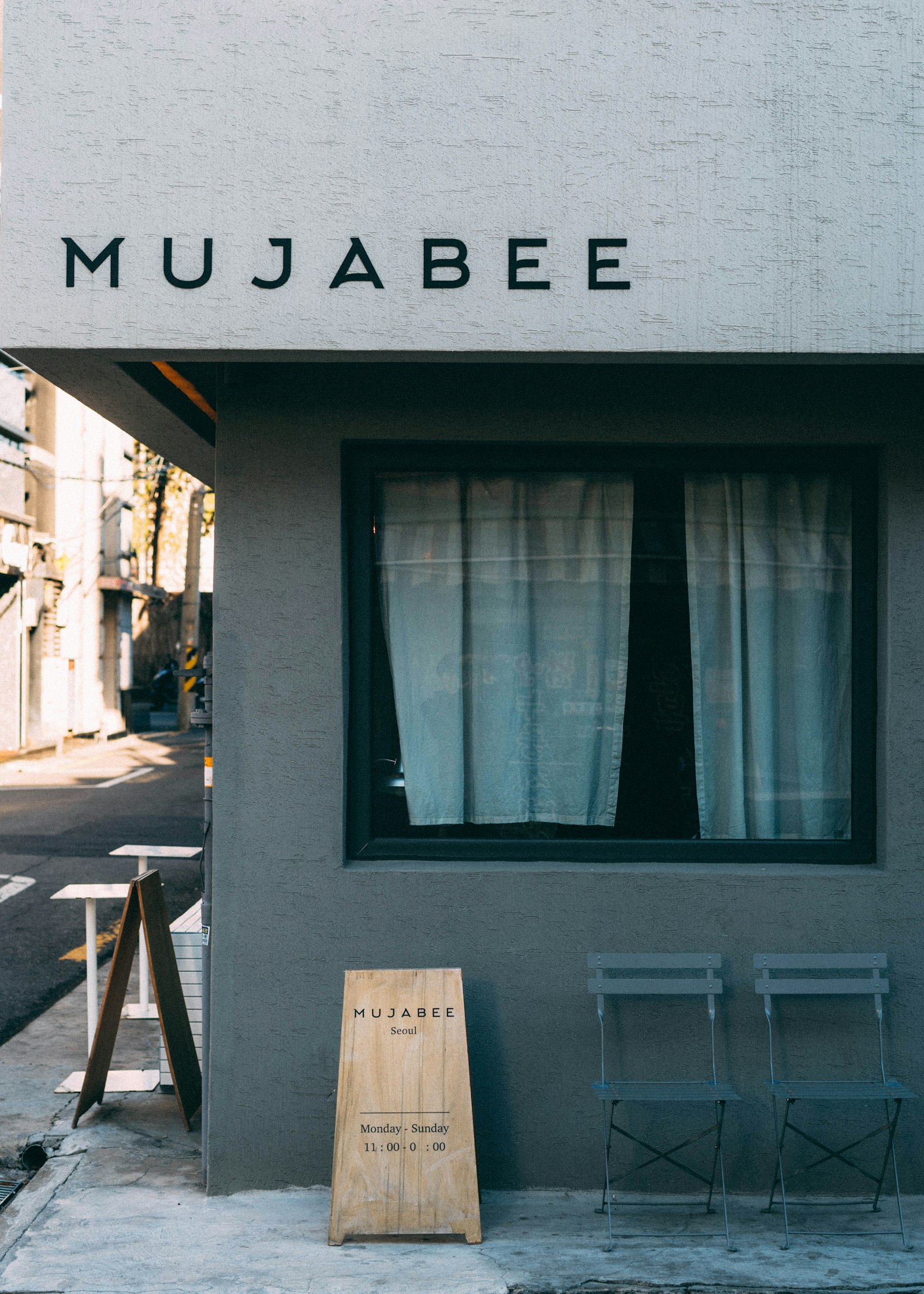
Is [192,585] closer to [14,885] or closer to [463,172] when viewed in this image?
[14,885]

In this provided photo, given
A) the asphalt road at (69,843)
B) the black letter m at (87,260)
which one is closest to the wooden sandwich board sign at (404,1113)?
the black letter m at (87,260)

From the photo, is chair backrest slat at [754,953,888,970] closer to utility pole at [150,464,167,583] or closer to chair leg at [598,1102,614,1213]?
chair leg at [598,1102,614,1213]

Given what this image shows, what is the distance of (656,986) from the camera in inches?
162

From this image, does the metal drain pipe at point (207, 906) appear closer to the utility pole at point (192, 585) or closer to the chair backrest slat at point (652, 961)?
the chair backrest slat at point (652, 961)

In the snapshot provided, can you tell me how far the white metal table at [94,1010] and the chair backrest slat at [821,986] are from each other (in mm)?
2778

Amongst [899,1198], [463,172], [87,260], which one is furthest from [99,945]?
[463,172]

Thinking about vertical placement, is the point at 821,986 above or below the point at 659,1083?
above

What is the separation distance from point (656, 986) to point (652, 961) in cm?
9

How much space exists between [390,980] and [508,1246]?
94 cm

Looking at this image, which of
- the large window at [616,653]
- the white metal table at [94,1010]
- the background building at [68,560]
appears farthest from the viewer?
the background building at [68,560]

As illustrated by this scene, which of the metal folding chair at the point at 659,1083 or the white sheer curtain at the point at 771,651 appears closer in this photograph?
the metal folding chair at the point at 659,1083

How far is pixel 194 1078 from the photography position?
495 centimetres

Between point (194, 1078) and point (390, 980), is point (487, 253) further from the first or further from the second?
point (194, 1078)

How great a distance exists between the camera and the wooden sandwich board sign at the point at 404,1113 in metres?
3.84
